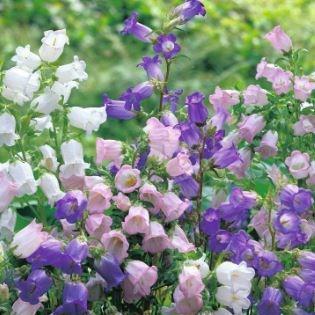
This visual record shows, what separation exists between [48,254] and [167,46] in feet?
1.50

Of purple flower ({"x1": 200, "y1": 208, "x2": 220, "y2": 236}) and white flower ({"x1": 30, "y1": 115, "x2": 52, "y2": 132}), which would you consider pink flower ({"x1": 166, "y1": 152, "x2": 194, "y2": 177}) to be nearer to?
purple flower ({"x1": 200, "y1": 208, "x2": 220, "y2": 236})

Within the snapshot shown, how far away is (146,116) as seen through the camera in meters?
1.94

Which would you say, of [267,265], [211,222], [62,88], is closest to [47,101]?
[62,88]

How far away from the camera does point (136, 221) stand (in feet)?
5.74

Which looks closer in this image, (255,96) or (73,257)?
(73,257)

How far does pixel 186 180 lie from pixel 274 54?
15.3 feet

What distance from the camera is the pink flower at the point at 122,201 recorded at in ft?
5.80

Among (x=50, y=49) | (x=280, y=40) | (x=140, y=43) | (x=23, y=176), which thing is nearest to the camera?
(x=23, y=176)

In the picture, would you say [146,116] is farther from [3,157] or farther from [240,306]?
[3,157]

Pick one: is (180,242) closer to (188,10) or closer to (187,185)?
A: (187,185)

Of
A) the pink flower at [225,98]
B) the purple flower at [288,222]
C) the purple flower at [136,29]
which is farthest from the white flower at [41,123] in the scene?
the purple flower at [288,222]

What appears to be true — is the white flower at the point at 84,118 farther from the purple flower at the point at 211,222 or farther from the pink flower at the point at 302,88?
the pink flower at the point at 302,88

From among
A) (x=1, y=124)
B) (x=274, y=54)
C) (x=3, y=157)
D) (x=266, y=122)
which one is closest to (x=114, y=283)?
(x=1, y=124)

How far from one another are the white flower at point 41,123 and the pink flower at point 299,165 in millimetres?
427
